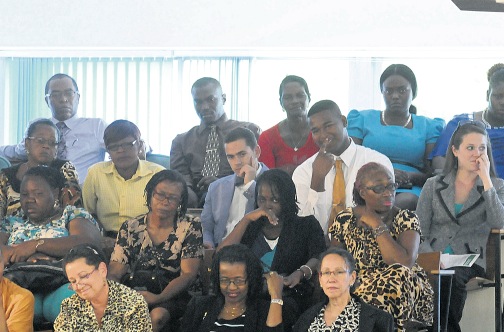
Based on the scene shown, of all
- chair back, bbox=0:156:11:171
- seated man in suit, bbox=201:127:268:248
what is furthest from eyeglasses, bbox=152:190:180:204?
chair back, bbox=0:156:11:171

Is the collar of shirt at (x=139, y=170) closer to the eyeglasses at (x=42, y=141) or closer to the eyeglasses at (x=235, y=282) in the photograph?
the eyeglasses at (x=42, y=141)

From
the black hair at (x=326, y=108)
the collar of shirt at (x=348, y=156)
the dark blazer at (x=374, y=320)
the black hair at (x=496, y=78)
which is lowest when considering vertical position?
Answer: the dark blazer at (x=374, y=320)

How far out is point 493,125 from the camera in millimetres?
6402

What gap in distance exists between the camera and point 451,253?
5.64 metres

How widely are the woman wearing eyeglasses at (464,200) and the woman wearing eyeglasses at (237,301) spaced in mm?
1187

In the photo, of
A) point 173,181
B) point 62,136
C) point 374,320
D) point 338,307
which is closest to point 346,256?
point 338,307

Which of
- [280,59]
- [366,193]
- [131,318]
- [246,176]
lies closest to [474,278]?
[366,193]

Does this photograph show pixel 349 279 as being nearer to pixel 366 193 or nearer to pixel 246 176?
pixel 366 193

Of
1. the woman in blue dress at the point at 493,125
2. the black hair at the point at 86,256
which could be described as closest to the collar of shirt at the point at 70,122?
the black hair at the point at 86,256

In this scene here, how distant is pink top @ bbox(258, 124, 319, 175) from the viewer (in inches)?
251

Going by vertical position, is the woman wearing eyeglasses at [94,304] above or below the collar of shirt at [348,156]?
below

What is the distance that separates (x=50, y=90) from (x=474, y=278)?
320cm

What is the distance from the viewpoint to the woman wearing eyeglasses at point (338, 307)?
444cm

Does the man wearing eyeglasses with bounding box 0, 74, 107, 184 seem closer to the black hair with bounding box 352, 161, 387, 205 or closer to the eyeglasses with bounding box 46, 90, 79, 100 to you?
the eyeglasses with bounding box 46, 90, 79, 100
